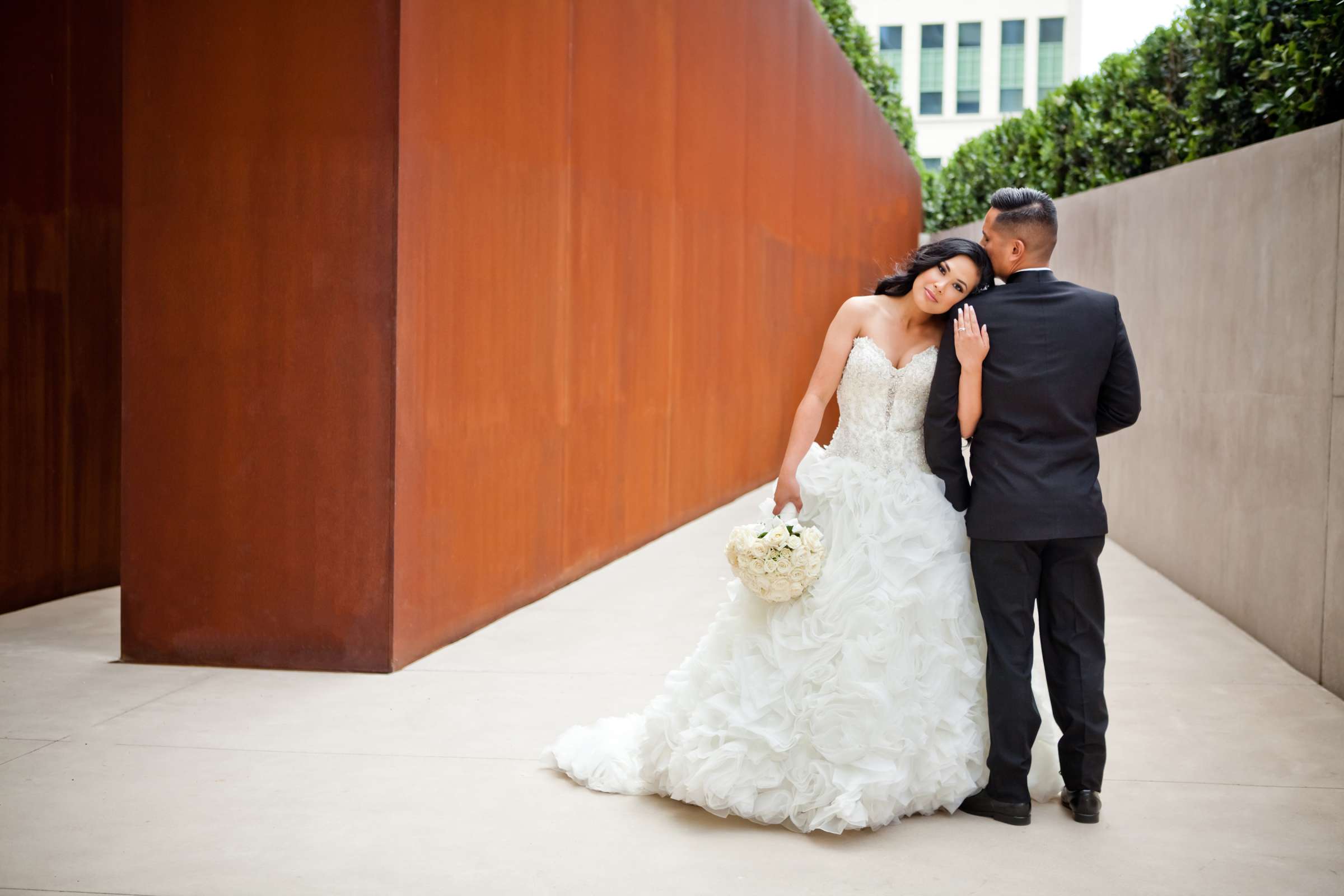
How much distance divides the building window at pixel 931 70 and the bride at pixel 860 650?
139ft

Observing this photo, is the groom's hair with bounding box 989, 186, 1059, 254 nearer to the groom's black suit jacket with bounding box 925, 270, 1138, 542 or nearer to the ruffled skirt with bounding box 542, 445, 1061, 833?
A: the groom's black suit jacket with bounding box 925, 270, 1138, 542

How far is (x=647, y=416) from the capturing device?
383 inches

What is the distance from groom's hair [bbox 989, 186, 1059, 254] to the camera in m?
4.12

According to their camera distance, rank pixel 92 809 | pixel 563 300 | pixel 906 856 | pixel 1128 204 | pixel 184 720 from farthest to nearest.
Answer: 1. pixel 1128 204
2. pixel 563 300
3. pixel 184 720
4. pixel 92 809
5. pixel 906 856

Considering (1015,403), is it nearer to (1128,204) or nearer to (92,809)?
(92,809)

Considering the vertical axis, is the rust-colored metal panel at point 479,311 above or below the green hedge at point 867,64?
below

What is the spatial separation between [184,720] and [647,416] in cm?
521

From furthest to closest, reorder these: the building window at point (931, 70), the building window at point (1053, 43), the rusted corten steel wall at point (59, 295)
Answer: the building window at point (931, 70), the building window at point (1053, 43), the rusted corten steel wall at point (59, 295)

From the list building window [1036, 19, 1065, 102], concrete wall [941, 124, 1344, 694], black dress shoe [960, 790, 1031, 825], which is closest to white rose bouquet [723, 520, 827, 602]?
black dress shoe [960, 790, 1031, 825]

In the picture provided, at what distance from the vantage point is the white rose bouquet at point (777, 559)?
4031 mm

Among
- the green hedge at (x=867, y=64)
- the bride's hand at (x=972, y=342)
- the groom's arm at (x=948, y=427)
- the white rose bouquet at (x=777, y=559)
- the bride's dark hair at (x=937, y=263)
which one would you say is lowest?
the white rose bouquet at (x=777, y=559)

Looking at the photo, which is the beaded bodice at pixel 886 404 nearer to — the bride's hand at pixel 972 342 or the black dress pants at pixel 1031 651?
the bride's hand at pixel 972 342

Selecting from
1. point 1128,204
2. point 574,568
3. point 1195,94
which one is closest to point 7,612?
point 574,568

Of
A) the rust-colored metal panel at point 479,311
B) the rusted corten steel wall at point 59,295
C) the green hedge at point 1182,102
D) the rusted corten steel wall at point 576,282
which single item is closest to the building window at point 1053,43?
the green hedge at point 1182,102
